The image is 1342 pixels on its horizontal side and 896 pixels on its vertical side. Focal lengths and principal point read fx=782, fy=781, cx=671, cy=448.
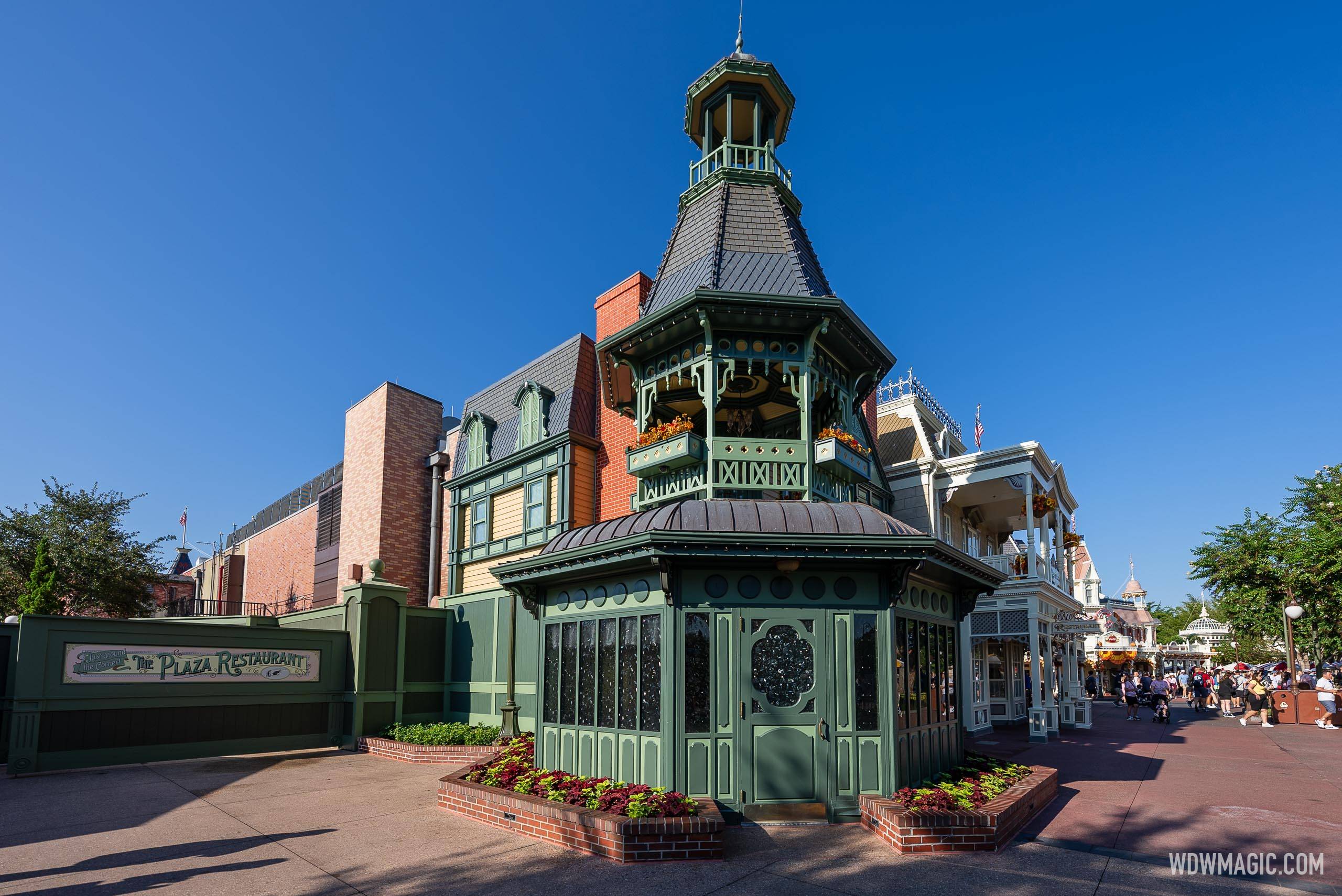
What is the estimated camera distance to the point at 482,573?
22.4 metres

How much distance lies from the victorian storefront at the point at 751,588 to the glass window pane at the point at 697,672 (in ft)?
0.06

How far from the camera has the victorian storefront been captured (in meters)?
9.27

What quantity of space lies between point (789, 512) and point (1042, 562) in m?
14.6

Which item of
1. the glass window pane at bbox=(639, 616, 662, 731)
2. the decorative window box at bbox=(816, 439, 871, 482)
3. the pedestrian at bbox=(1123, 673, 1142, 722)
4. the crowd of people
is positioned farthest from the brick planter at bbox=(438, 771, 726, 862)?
the pedestrian at bbox=(1123, 673, 1142, 722)

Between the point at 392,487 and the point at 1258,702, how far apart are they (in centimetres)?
2969

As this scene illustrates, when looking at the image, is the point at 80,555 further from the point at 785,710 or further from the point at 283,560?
the point at 785,710

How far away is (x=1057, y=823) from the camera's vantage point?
31.2 feet

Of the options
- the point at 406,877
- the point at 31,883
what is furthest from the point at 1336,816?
the point at 31,883

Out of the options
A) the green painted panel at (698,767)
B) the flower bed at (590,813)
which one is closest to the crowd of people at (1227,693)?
the green painted panel at (698,767)

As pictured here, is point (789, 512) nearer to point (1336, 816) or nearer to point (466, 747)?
point (1336, 816)

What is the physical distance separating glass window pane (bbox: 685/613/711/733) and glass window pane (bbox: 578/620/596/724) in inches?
64.1


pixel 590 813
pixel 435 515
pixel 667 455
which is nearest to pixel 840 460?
pixel 667 455

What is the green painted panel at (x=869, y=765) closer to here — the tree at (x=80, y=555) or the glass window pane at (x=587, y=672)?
the glass window pane at (x=587, y=672)

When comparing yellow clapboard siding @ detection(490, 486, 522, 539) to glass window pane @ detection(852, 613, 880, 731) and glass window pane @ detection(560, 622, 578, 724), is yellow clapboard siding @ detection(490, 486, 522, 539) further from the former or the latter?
glass window pane @ detection(852, 613, 880, 731)
